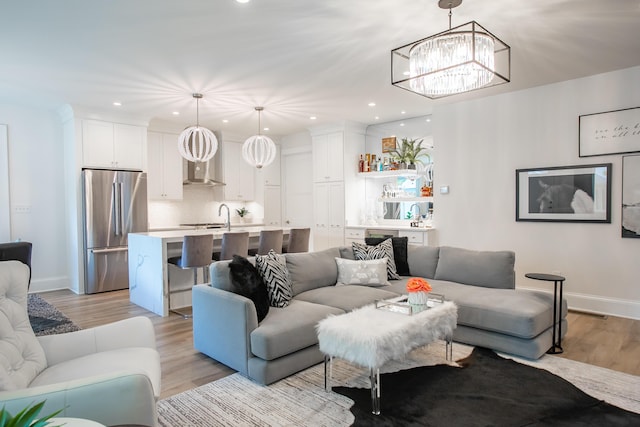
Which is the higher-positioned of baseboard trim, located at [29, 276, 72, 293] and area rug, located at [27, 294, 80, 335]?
baseboard trim, located at [29, 276, 72, 293]

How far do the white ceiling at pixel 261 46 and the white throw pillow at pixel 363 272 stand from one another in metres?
2.12

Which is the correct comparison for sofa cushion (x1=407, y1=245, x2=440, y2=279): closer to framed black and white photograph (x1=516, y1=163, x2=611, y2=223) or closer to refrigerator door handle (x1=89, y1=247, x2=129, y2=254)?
framed black and white photograph (x1=516, y1=163, x2=611, y2=223)

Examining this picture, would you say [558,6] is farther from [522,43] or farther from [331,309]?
[331,309]

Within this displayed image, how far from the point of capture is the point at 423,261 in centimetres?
438

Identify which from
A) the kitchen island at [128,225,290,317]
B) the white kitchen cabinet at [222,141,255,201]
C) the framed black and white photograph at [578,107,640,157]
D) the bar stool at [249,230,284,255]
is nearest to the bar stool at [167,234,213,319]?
the kitchen island at [128,225,290,317]

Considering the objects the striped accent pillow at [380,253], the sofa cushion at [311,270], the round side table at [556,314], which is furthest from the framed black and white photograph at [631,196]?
the sofa cushion at [311,270]

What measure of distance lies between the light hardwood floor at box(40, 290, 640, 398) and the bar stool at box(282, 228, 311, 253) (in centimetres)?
173

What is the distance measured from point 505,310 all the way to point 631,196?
2.44 m

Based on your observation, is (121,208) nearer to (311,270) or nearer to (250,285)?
(311,270)

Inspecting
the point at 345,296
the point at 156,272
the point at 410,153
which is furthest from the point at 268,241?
the point at 410,153

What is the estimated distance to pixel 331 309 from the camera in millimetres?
3188

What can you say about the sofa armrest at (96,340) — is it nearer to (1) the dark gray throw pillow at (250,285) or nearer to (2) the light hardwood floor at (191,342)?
(2) the light hardwood floor at (191,342)

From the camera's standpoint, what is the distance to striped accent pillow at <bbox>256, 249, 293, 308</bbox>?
129 inches

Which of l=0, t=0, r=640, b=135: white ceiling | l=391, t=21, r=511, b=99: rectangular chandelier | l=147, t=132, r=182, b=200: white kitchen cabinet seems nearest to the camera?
l=391, t=21, r=511, b=99: rectangular chandelier
